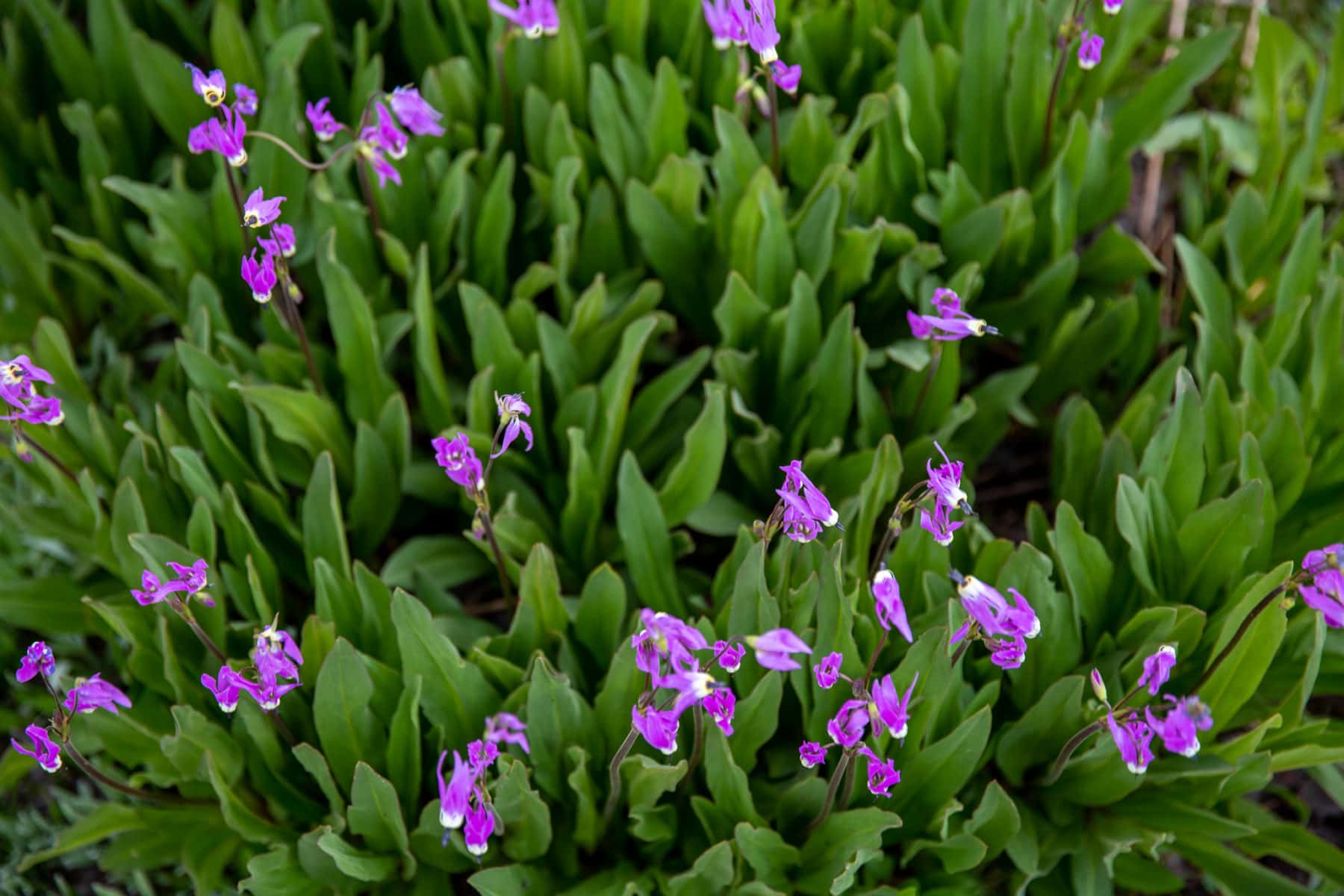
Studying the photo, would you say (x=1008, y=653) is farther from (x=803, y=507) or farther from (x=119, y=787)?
(x=119, y=787)

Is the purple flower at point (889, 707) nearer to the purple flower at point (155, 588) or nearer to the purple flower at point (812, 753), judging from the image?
the purple flower at point (812, 753)

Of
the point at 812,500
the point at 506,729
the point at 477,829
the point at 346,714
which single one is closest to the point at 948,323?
the point at 812,500

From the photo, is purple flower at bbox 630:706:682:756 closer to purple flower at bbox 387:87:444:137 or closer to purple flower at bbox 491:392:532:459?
purple flower at bbox 491:392:532:459

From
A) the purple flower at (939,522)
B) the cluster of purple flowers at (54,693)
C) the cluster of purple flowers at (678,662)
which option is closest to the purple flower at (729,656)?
the cluster of purple flowers at (678,662)

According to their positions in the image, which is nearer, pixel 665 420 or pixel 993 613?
pixel 993 613

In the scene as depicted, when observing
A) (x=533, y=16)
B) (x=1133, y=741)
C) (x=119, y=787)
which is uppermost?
(x=533, y=16)

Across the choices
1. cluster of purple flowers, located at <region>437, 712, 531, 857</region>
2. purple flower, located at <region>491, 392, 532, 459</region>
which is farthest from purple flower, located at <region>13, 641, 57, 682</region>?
purple flower, located at <region>491, 392, 532, 459</region>

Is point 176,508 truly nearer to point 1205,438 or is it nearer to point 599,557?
point 599,557
